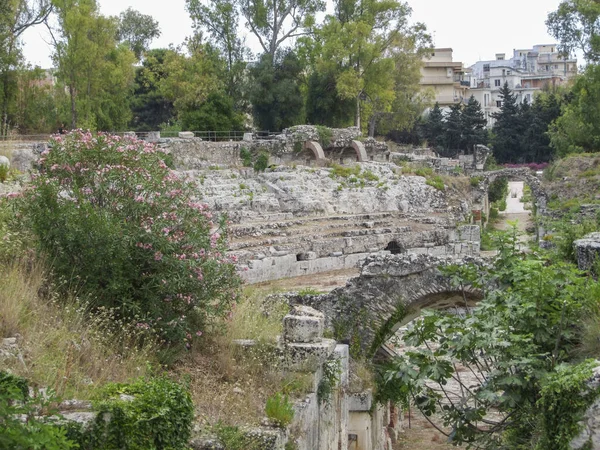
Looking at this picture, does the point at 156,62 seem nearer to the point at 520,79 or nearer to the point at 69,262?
the point at 69,262

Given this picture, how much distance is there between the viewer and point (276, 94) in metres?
42.5

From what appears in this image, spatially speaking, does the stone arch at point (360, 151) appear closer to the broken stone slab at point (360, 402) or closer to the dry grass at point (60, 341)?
the broken stone slab at point (360, 402)

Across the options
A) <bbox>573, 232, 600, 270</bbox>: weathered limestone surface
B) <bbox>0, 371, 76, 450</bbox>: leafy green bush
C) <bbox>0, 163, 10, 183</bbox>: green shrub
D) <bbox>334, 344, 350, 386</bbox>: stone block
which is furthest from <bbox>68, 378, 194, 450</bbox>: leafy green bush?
<bbox>0, 163, 10, 183</bbox>: green shrub

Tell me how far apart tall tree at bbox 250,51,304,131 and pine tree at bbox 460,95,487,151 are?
21.5 meters

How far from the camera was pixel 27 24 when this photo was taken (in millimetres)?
37969

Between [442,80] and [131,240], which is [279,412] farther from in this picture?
[442,80]

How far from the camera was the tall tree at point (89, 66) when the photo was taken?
114ft

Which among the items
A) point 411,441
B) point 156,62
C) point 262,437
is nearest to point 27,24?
point 156,62

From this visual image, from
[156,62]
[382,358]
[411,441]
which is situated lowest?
[411,441]

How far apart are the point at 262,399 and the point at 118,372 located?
1.55 metres

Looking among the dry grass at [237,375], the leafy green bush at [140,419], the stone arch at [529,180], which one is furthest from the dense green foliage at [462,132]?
the leafy green bush at [140,419]

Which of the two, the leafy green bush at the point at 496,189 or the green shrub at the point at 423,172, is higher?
the green shrub at the point at 423,172

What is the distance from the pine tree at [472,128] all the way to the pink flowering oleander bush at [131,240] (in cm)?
5388

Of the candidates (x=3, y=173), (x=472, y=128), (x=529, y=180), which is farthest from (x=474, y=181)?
(x=3, y=173)
